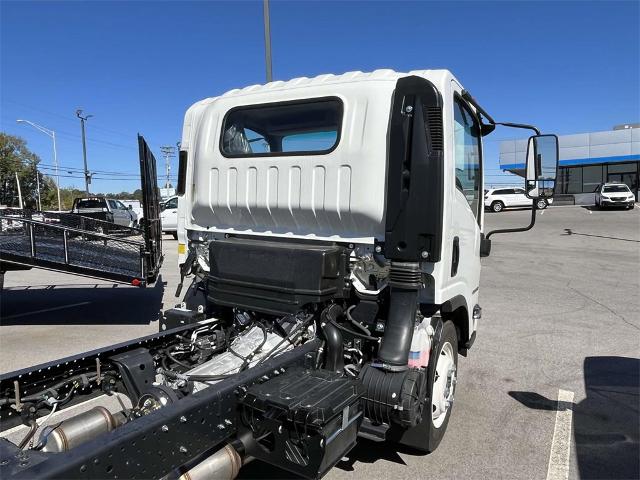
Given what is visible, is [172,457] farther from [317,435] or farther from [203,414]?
[317,435]

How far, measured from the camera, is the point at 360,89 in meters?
3.17

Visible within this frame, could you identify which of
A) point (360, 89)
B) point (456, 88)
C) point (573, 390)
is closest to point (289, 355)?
point (360, 89)

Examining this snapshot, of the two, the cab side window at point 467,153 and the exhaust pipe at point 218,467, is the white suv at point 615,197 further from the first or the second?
the exhaust pipe at point 218,467

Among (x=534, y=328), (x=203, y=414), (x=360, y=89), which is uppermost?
(x=360, y=89)

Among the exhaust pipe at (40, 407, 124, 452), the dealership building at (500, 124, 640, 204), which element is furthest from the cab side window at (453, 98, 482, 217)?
the dealership building at (500, 124, 640, 204)

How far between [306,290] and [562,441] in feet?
7.86

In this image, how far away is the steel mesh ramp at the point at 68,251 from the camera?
592cm

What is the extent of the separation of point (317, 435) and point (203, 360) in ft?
5.47

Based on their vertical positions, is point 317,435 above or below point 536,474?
above

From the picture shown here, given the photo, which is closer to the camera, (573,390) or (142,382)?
(142,382)

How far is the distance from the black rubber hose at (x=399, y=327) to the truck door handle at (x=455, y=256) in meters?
0.57

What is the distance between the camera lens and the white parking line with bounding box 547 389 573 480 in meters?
3.20

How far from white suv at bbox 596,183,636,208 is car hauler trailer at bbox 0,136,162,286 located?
28.4m

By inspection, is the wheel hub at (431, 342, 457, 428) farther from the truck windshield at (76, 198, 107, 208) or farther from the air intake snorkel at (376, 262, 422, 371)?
the truck windshield at (76, 198, 107, 208)
